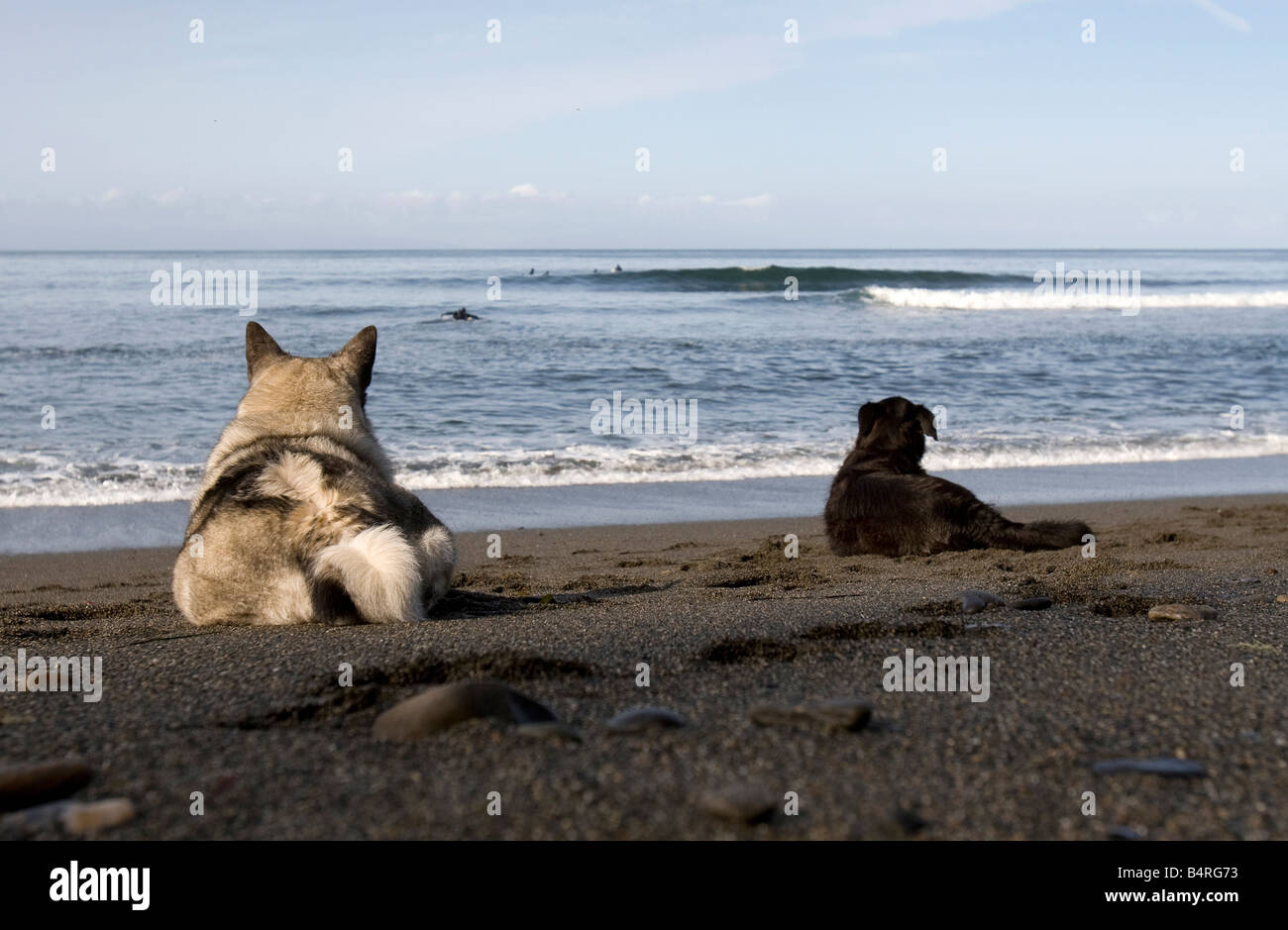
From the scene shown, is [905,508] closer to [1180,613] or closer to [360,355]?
[1180,613]

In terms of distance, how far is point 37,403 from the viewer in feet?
44.9

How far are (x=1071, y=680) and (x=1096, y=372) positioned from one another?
16.7m

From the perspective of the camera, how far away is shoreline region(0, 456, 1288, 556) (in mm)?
8555

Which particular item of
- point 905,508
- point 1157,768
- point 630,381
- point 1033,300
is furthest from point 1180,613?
point 1033,300

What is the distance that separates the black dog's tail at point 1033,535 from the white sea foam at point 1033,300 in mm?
29521

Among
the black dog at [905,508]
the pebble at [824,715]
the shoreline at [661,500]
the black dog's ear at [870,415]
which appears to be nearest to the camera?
the pebble at [824,715]

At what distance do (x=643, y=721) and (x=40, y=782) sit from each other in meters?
1.42

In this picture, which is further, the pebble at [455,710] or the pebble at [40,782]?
the pebble at [455,710]

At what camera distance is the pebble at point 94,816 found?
2.25 m

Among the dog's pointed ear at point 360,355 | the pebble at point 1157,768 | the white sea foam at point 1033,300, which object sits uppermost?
the white sea foam at point 1033,300

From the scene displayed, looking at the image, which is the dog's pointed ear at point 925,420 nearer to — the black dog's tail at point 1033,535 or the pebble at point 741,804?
the black dog's tail at point 1033,535

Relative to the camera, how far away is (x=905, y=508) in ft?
24.0

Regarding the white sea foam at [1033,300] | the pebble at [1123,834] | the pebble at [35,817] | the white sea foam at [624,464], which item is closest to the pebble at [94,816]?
the pebble at [35,817]
